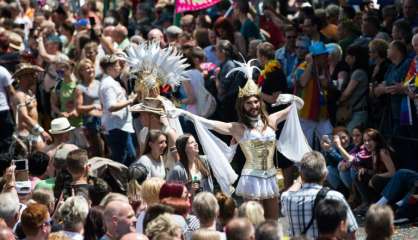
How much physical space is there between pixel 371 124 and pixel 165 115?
3.49 m

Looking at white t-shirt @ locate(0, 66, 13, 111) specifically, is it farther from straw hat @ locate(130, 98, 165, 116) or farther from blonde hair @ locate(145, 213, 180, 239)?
blonde hair @ locate(145, 213, 180, 239)

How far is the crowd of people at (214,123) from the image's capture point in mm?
10383

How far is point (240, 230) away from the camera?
9.13 metres

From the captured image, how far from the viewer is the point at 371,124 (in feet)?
54.0

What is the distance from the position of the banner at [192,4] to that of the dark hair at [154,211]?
32.0ft

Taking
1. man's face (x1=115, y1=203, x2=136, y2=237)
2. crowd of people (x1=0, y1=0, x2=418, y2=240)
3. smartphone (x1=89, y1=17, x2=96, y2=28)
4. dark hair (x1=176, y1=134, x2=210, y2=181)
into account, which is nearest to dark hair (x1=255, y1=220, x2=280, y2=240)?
crowd of people (x1=0, y1=0, x2=418, y2=240)

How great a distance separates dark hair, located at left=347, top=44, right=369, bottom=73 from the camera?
1647 centimetres

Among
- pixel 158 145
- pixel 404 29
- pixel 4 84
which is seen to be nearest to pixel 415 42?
pixel 404 29

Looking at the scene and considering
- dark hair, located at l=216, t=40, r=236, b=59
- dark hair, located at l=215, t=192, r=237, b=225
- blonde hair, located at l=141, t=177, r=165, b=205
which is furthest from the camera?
dark hair, located at l=216, t=40, r=236, b=59

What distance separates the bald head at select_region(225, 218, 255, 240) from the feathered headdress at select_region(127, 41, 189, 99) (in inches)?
219

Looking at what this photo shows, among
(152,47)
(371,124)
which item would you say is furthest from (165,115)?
(371,124)

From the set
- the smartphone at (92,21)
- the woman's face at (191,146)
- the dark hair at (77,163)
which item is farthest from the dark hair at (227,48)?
the dark hair at (77,163)

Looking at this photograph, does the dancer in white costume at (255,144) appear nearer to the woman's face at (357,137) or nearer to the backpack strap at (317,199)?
the woman's face at (357,137)

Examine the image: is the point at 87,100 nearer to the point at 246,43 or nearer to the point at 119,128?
the point at 119,128
